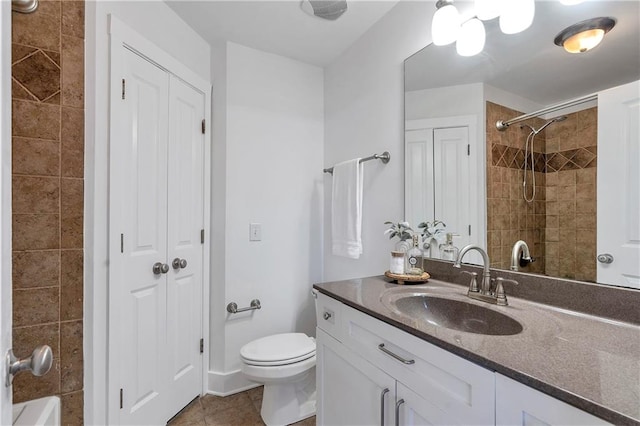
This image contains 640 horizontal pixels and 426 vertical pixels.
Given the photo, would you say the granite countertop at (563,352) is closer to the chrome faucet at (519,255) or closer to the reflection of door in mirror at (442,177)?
the chrome faucet at (519,255)

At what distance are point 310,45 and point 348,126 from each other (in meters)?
0.62

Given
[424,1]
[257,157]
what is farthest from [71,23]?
[424,1]

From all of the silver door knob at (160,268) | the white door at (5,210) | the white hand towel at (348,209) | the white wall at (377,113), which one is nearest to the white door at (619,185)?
the white wall at (377,113)

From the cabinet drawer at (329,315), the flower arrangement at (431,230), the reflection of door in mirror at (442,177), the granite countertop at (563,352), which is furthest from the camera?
the flower arrangement at (431,230)

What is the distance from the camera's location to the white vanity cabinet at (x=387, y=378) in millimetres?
698

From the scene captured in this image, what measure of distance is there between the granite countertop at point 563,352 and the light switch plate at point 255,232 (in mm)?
1154

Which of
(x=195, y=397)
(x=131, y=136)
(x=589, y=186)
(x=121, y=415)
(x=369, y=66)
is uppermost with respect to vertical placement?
(x=369, y=66)

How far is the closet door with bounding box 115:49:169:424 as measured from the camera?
1.36 metres

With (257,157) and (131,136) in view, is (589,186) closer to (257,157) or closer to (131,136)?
(257,157)

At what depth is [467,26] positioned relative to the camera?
1256mm

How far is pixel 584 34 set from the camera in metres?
0.97

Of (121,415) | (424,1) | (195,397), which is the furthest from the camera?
(195,397)

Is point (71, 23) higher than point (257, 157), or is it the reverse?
point (71, 23)

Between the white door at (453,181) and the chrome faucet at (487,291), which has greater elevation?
the white door at (453,181)
